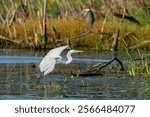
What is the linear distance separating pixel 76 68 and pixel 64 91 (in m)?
4.07

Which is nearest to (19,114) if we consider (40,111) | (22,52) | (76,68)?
(40,111)

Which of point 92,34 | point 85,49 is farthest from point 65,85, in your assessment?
point 92,34

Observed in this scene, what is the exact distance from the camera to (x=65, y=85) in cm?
1324

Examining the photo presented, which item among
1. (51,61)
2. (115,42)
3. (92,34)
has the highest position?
(92,34)

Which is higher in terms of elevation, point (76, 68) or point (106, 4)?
point (106, 4)

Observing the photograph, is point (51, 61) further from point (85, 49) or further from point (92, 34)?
point (92, 34)

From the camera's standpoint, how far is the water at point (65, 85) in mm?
12117

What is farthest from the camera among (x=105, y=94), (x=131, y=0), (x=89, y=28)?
(x=131, y=0)

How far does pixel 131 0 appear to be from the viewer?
2481 centimetres

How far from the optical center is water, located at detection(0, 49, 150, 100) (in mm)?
12117

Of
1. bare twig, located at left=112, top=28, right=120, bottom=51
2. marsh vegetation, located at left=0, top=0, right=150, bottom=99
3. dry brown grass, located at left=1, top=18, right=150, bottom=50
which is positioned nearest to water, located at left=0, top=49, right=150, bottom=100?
marsh vegetation, located at left=0, top=0, right=150, bottom=99

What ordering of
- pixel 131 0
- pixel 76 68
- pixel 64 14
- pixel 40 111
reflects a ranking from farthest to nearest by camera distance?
pixel 64 14
pixel 131 0
pixel 76 68
pixel 40 111

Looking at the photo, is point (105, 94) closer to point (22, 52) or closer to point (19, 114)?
point (19, 114)

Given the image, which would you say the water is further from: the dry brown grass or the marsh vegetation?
the dry brown grass
